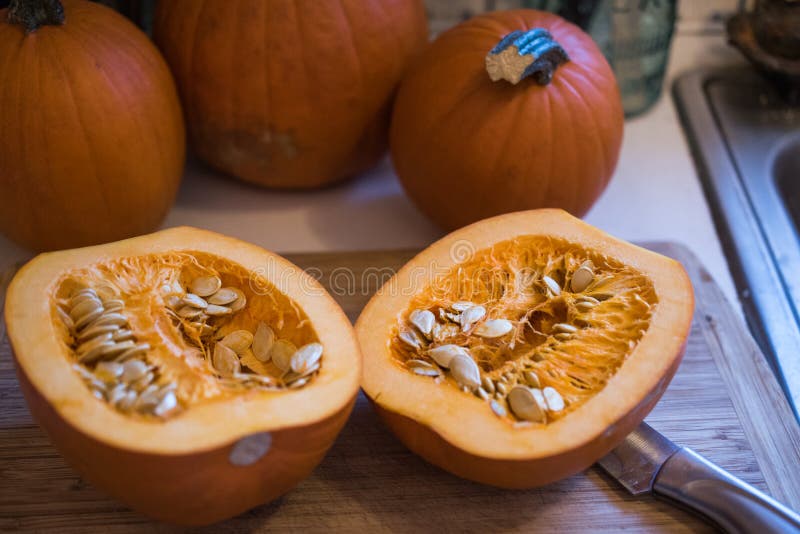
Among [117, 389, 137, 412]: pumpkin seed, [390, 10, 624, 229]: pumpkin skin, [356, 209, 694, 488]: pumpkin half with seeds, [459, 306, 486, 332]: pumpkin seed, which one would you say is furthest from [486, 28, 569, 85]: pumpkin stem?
[117, 389, 137, 412]: pumpkin seed

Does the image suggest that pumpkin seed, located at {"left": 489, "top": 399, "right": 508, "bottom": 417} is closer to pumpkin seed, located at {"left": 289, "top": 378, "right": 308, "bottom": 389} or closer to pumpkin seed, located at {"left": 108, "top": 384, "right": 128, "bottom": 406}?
pumpkin seed, located at {"left": 289, "top": 378, "right": 308, "bottom": 389}

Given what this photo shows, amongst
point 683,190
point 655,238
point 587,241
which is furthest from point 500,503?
point 683,190

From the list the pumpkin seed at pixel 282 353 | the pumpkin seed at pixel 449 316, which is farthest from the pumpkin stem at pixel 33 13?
the pumpkin seed at pixel 449 316

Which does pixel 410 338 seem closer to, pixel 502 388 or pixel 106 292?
pixel 502 388

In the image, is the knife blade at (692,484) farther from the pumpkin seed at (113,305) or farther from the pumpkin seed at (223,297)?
the pumpkin seed at (113,305)

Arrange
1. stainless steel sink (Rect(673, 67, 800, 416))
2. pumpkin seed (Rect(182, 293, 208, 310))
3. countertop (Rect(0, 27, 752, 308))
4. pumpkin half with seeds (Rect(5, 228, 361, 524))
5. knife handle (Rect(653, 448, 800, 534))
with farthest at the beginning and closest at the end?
countertop (Rect(0, 27, 752, 308)), stainless steel sink (Rect(673, 67, 800, 416)), pumpkin seed (Rect(182, 293, 208, 310)), knife handle (Rect(653, 448, 800, 534)), pumpkin half with seeds (Rect(5, 228, 361, 524))

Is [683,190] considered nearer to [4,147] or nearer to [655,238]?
[655,238]
